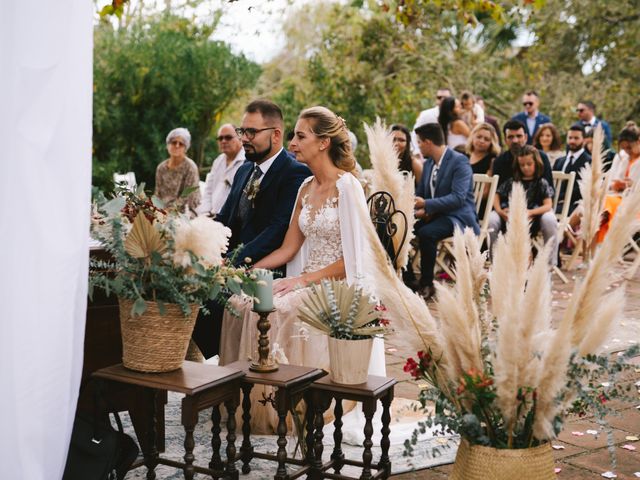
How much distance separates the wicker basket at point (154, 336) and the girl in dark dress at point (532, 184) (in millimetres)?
5793

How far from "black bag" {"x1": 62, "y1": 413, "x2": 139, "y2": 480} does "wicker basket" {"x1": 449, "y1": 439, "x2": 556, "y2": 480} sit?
1.33 meters

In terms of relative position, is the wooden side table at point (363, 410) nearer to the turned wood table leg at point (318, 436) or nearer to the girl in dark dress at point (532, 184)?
the turned wood table leg at point (318, 436)

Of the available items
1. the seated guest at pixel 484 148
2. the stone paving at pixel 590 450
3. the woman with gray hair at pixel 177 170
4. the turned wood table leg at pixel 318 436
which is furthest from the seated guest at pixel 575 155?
the turned wood table leg at pixel 318 436

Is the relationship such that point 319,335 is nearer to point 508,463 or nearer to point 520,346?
point 508,463

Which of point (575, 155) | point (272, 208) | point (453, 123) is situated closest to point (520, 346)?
point (272, 208)

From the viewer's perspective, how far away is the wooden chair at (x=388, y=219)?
438cm

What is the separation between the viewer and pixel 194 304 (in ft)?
10.6

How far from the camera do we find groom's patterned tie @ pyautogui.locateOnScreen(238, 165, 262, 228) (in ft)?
16.6

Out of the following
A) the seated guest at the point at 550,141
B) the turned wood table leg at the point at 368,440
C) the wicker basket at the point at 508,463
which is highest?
the seated guest at the point at 550,141

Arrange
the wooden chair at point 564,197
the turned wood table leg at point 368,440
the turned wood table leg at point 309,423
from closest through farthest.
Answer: the turned wood table leg at point 368,440
the turned wood table leg at point 309,423
the wooden chair at point 564,197

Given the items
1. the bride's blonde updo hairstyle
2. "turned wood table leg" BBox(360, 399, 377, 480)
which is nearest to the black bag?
"turned wood table leg" BBox(360, 399, 377, 480)

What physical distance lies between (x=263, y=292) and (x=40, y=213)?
1.19 metres

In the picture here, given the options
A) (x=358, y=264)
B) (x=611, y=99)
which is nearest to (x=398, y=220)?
(x=358, y=264)

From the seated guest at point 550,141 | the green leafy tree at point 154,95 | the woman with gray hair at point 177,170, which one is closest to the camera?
the woman with gray hair at point 177,170
